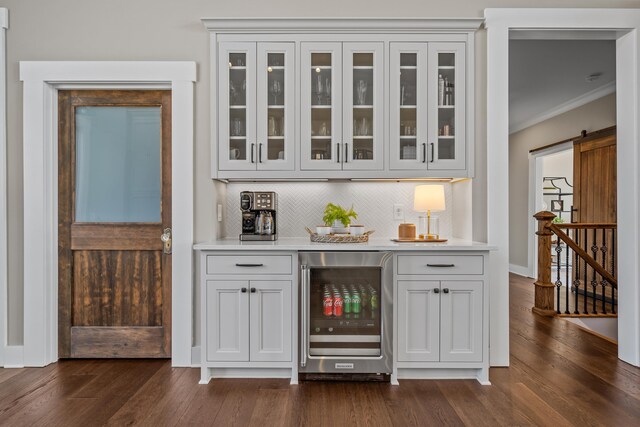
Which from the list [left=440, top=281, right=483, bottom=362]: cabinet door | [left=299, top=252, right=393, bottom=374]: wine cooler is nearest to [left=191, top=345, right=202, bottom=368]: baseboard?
[left=299, top=252, right=393, bottom=374]: wine cooler

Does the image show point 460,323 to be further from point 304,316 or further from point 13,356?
point 13,356

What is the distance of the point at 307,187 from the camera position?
10.5 feet

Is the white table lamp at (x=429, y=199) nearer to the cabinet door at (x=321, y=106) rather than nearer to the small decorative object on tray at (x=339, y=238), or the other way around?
the small decorative object on tray at (x=339, y=238)

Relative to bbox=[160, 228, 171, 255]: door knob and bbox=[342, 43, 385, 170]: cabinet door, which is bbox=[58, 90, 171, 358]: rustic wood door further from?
bbox=[342, 43, 385, 170]: cabinet door

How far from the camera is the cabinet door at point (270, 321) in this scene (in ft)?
8.45

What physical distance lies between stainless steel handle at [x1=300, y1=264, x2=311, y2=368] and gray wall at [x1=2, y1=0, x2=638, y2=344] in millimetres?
851

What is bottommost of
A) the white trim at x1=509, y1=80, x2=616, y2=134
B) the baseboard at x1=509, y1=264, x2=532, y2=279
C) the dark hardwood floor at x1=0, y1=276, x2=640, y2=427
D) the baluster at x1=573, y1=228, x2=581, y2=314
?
the dark hardwood floor at x1=0, y1=276, x2=640, y2=427

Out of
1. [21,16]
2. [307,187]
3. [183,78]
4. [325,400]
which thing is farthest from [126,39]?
[325,400]

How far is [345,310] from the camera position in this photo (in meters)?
2.62

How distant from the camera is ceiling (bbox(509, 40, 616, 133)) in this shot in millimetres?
4094

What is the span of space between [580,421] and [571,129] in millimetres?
5241

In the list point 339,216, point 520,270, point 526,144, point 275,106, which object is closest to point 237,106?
point 275,106

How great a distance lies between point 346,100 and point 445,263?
1348 mm

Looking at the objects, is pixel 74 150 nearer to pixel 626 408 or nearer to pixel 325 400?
pixel 325 400
